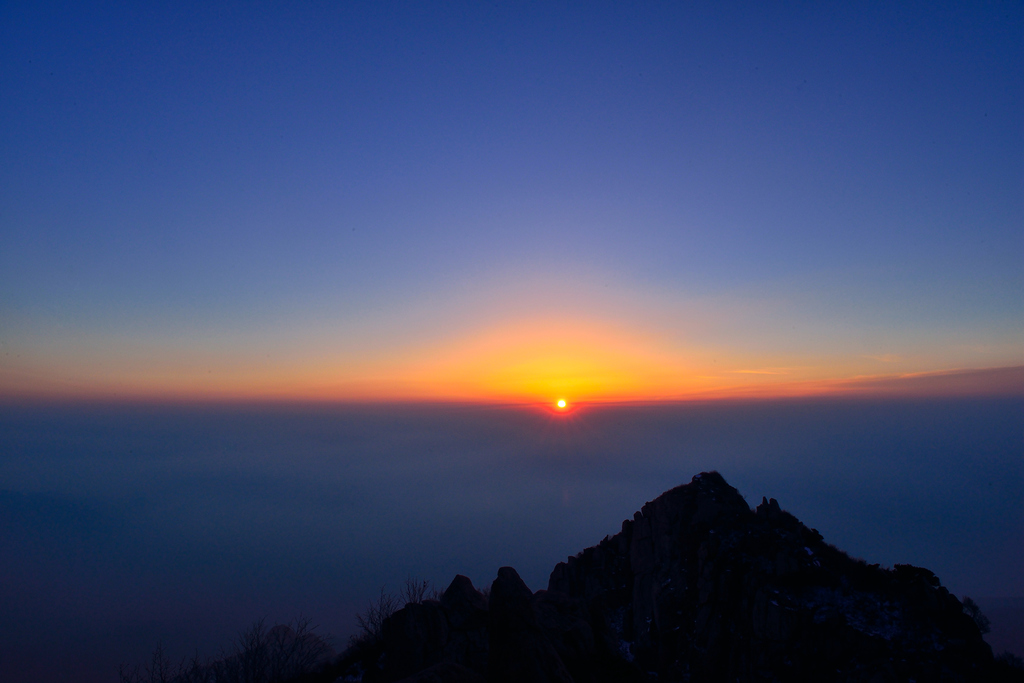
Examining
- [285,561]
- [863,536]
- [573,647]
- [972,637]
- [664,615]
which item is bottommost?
[863,536]

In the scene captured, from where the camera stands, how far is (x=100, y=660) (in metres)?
80.8

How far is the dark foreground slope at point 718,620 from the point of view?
725 inches

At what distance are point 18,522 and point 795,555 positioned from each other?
789 ft

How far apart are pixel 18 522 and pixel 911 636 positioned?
245m

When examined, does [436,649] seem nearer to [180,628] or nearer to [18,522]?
[180,628]

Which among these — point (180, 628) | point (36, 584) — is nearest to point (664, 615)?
point (180, 628)

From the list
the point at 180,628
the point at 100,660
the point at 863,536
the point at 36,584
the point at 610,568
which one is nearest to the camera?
the point at 610,568

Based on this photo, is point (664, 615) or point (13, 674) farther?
point (13, 674)

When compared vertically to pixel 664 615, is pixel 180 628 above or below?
below

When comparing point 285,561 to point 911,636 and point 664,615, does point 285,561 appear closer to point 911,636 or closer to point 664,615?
point 664,615

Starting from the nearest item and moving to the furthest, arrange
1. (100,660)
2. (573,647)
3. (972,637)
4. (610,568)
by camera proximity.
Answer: (573,647) < (972,637) < (610,568) < (100,660)

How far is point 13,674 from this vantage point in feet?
244

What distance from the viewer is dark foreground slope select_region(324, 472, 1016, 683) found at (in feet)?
60.4

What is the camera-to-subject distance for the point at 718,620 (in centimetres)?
2484
